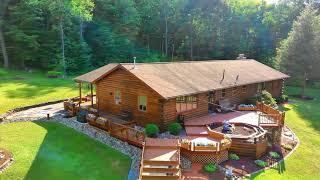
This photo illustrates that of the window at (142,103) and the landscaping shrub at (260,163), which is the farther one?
the window at (142,103)

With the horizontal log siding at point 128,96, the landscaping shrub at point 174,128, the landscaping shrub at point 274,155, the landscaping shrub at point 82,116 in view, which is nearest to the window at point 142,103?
the horizontal log siding at point 128,96

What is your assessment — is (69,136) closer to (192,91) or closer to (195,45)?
(192,91)

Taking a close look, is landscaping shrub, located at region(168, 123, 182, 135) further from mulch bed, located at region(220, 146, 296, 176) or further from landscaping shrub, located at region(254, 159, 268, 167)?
landscaping shrub, located at region(254, 159, 268, 167)

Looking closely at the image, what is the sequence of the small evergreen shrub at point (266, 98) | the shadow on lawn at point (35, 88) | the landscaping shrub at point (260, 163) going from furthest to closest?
the shadow on lawn at point (35, 88)
the small evergreen shrub at point (266, 98)
the landscaping shrub at point (260, 163)

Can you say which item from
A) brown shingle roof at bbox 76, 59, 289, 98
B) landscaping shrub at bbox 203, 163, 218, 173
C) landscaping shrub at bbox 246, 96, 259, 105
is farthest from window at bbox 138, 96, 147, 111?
landscaping shrub at bbox 246, 96, 259, 105

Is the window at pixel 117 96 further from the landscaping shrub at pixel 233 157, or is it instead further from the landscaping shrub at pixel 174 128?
the landscaping shrub at pixel 233 157

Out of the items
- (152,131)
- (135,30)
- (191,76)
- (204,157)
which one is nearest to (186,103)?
(191,76)
